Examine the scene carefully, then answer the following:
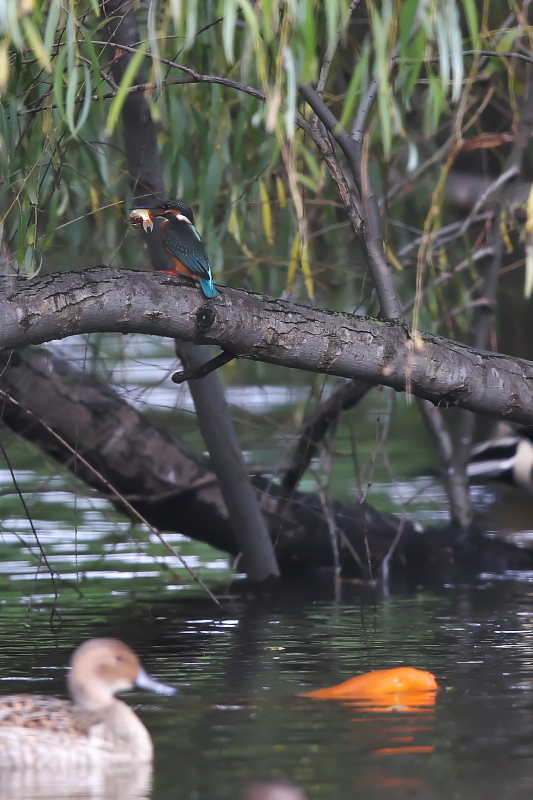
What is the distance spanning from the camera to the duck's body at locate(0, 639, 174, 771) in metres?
3.01

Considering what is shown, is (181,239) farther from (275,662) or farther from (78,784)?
(78,784)

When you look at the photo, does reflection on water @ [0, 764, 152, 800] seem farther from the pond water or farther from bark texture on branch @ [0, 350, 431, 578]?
bark texture on branch @ [0, 350, 431, 578]

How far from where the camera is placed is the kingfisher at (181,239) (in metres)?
3.84

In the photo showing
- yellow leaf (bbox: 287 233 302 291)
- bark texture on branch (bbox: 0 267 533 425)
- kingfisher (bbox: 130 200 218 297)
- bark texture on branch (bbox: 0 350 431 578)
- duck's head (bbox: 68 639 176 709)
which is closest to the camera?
duck's head (bbox: 68 639 176 709)

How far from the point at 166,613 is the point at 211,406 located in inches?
33.9

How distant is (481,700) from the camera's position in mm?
3635

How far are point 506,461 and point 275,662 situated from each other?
3.54 m

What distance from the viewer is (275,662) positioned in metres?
4.20

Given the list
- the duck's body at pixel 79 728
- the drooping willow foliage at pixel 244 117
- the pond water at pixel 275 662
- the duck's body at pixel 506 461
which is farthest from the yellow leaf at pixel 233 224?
the duck's body at pixel 506 461

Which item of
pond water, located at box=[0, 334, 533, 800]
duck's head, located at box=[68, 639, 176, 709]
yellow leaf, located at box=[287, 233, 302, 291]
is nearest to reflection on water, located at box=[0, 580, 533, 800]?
pond water, located at box=[0, 334, 533, 800]

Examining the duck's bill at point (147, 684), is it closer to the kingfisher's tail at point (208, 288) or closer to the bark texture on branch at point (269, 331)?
the bark texture on branch at point (269, 331)

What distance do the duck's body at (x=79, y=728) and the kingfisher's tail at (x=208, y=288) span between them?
1.10 metres

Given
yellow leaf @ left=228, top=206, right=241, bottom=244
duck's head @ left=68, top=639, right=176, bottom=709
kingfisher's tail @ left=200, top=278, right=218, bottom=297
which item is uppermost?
yellow leaf @ left=228, top=206, right=241, bottom=244

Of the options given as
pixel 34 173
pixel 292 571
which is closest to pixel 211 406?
pixel 292 571
